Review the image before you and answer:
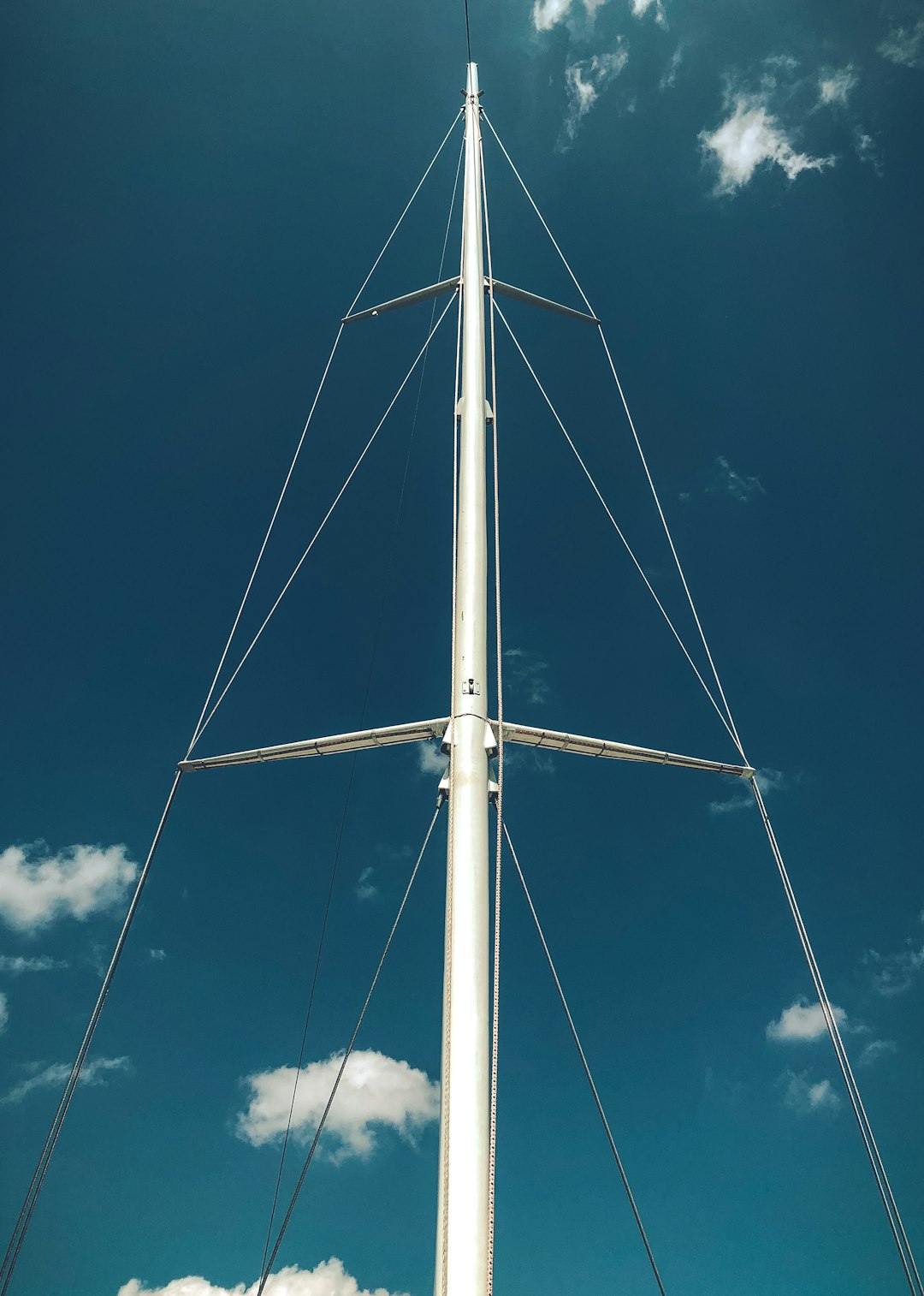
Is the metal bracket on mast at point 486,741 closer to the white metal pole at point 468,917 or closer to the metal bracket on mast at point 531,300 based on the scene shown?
the white metal pole at point 468,917

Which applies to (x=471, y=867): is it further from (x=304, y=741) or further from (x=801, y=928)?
(x=801, y=928)

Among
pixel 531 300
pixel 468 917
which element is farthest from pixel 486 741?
pixel 531 300

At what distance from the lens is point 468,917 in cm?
771

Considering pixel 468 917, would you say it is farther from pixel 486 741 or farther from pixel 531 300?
pixel 531 300

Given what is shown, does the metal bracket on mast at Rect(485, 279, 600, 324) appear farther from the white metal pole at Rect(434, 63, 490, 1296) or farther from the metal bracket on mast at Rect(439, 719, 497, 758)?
the metal bracket on mast at Rect(439, 719, 497, 758)

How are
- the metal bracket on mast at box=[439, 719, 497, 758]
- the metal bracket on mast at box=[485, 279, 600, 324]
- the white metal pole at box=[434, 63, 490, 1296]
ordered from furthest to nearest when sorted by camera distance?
the metal bracket on mast at box=[485, 279, 600, 324]
the metal bracket on mast at box=[439, 719, 497, 758]
the white metal pole at box=[434, 63, 490, 1296]

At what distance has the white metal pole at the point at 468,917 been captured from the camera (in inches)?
249

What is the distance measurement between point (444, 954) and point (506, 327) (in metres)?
11.3

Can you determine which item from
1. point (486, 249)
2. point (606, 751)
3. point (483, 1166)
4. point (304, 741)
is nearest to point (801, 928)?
point (606, 751)

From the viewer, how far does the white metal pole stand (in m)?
6.32

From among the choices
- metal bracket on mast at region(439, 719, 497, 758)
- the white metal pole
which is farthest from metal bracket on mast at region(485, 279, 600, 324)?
metal bracket on mast at region(439, 719, 497, 758)

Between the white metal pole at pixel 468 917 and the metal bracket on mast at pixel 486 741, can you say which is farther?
the metal bracket on mast at pixel 486 741

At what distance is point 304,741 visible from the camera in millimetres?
9789

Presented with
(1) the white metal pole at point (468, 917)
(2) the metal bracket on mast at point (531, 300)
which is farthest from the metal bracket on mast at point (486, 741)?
(2) the metal bracket on mast at point (531, 300)
